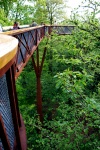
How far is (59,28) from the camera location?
14.8 m

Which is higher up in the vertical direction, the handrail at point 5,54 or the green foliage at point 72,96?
the handrail at point 5,54

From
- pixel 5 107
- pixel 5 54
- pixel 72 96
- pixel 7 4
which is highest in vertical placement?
pixel 5 54

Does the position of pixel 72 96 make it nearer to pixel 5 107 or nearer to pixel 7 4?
pixel 5 107

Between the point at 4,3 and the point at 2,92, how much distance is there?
21.7 metres

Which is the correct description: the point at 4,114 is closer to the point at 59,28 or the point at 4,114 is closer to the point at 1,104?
the point at 1,104

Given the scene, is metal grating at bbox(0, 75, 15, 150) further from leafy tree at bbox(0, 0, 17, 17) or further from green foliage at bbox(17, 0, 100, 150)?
leafy tree at bbox(0, 0, 17, 17)

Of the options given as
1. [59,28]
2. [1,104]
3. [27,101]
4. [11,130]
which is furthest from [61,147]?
[59,28]

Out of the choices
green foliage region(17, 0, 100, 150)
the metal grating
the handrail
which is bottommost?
green foliage region(17, 0, 100, 150)

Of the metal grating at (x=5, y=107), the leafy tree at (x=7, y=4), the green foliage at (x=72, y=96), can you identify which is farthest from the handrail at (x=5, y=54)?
the leafy tree at (x=7, y=4)

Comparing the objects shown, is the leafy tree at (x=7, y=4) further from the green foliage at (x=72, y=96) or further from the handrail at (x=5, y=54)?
the handrail at (x=5, y=54)

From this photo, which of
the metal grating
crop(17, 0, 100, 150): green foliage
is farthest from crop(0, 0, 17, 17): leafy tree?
the metal grating

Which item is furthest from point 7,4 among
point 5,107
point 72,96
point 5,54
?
point 5,54

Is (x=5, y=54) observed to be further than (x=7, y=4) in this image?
No

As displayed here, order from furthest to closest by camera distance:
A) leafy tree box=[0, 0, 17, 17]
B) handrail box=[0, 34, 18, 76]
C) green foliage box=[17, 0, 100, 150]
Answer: leafy tree box=[0, 0, 17, 17], green foliage box=[17, 0, 100, 150], handrail box=[0, 34, 18, 76]
